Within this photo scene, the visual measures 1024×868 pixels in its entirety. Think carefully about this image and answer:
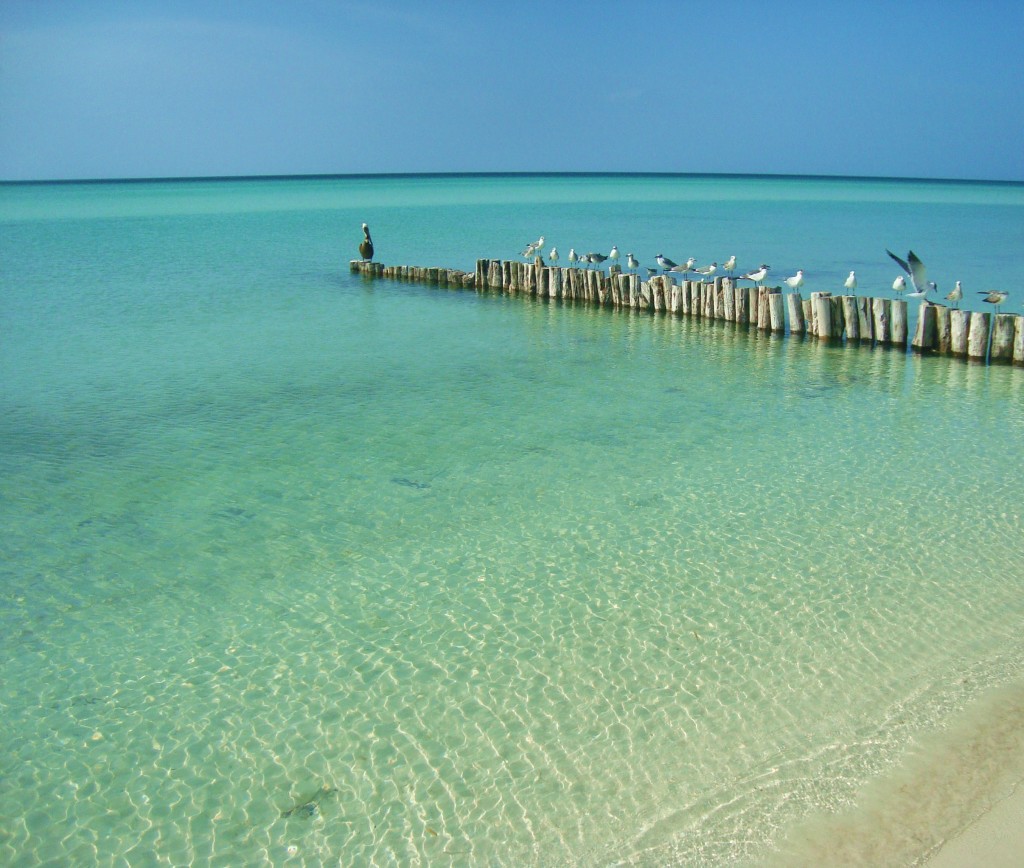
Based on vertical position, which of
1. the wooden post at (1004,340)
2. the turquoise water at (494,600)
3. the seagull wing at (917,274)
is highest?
the seagull wing at (917,274)

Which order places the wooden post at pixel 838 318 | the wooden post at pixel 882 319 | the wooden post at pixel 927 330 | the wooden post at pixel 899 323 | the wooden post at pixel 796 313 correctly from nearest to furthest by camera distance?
the wooden post at pixel 927 330, the wooden post at pixel 899 323, the wooden post at pixel 882 319, the wooden post at pixel 838 318, the wooden post at pixel 796 313

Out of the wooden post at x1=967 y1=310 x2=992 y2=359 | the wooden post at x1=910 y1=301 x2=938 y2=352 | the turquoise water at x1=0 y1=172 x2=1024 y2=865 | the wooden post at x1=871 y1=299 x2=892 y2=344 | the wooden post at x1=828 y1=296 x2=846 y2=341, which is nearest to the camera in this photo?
the turquoise water at x1=0 y1=172 x2=1024 y2=865

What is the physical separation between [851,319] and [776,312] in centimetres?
151

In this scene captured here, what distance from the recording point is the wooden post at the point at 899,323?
15.2m

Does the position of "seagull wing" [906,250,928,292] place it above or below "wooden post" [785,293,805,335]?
above

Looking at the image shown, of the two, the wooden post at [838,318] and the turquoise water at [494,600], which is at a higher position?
the wooden post at [838,318]

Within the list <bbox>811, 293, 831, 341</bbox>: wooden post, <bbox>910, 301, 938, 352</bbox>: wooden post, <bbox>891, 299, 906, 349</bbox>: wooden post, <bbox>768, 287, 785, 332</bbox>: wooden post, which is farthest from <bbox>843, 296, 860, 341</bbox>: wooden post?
<bbox>768, 287, 785, 332</bbox>: wooden post

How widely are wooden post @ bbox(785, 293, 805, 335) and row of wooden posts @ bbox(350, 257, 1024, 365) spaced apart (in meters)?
0.02

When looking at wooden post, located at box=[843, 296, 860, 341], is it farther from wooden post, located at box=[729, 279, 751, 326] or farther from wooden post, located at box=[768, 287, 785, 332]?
wooden post, located at box=[729, 279, 751, 326]

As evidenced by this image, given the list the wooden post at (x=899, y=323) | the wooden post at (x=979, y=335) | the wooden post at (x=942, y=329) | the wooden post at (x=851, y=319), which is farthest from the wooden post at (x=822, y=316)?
the wooden post at (x=979, y=335)

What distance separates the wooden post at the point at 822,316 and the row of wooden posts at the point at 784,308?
17mm

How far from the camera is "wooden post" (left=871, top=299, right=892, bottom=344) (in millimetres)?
15352

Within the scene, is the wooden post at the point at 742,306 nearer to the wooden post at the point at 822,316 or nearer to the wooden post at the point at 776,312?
the wooden post at the point at 776,312

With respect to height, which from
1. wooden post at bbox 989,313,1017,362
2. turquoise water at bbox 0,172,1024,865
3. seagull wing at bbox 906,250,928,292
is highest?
seagull wing at bbox 906,250,928,292
